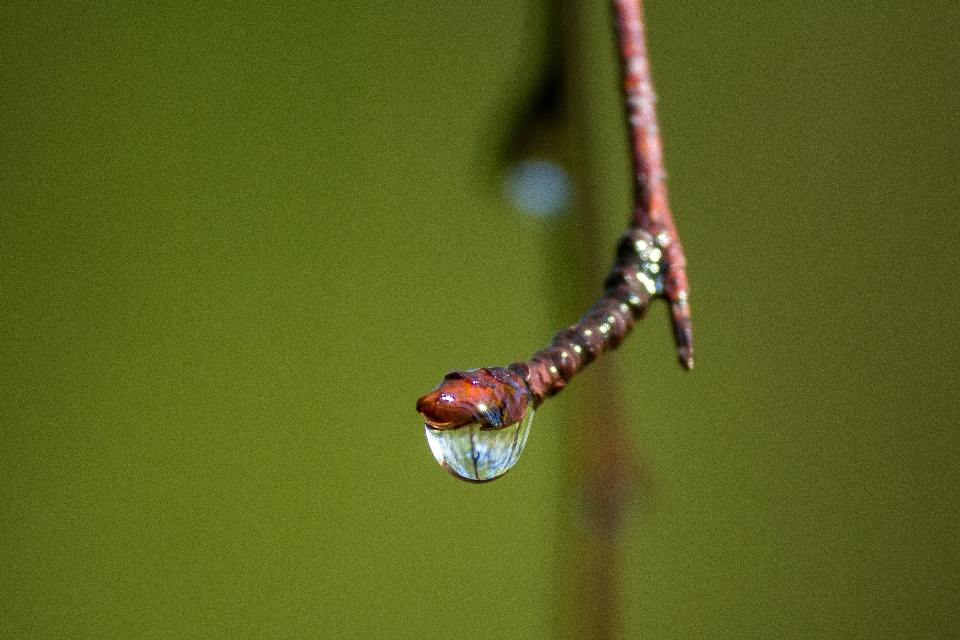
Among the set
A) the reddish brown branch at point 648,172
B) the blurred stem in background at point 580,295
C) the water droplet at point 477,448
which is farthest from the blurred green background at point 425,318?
the water droplet at point 477,448

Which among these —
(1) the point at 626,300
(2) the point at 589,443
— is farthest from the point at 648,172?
(2) the point at 589,443

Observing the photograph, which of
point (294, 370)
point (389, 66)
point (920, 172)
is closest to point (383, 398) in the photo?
point (294, 370)

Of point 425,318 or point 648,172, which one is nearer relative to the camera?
point 648,172

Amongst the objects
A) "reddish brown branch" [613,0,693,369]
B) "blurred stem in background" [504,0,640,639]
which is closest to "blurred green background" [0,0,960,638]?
"blurred stem in background" [504,0,640,639]

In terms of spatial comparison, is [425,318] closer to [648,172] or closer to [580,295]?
[580,295]

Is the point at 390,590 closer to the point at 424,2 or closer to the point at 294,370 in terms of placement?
the point at 294,370

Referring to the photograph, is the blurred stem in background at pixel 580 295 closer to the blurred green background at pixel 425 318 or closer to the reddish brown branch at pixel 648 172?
the blurred green background at pixel 425 318
